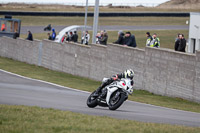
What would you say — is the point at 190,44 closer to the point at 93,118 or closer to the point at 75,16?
the point at 93,118

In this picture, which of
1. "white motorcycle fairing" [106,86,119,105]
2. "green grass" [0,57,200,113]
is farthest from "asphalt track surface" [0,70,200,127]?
"green grass" [0,57,200,113]

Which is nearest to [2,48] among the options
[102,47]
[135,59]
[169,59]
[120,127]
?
[102,47]

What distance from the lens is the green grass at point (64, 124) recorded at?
9156 millimetres

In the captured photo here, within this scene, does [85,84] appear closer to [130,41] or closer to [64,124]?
[130,41]

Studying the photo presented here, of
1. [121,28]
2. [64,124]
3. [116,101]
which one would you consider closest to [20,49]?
[121,28]

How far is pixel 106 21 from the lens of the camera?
61.7 m

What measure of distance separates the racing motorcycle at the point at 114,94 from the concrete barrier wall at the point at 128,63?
648 cm

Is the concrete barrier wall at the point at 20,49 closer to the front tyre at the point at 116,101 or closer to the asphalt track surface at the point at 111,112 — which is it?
the asphalt track surface at the point at 111,112

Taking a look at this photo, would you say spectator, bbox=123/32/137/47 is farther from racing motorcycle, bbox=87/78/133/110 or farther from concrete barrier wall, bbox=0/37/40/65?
concrete barrier wall, bbox=0/37/40/65

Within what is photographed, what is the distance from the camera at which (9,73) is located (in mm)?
27047

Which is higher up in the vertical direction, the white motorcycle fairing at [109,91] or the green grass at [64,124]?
the white motorcycle fairing at [109,91]

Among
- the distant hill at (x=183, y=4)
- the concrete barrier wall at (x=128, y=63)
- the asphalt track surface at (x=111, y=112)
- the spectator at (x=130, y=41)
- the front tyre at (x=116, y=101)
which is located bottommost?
the asphalt track surface at (x=111, y=112)

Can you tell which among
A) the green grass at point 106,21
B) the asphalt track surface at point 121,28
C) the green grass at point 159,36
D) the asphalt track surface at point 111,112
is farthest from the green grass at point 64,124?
the green grass at point 106,21

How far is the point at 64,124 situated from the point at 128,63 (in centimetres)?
1429
